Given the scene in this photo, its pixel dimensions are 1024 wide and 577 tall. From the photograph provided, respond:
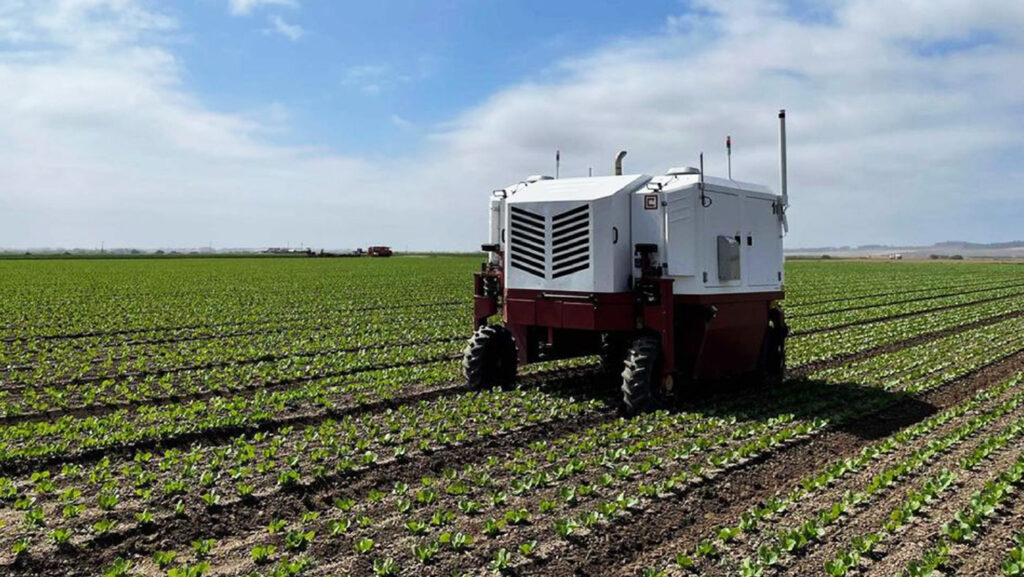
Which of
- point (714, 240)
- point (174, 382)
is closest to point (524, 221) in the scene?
point (714, 240)

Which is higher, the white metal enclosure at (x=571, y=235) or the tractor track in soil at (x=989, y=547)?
the white metal enclosure at (x=571, y=235)

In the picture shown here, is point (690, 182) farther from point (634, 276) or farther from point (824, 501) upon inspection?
point (824, 501)

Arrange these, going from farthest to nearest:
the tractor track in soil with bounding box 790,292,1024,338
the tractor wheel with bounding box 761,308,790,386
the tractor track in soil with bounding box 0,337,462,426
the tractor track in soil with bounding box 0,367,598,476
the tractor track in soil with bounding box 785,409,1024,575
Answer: the tractor track in soil with bounding box 790,292,1024,338 < the tractor wheel with bounding box 761,308,790,386 < the tractor track in soil with bounding box 0,337,462,426 < the tractor track in soil with bounding box 0,367,598,476 < the tractor track in soil with bounding box 785,409,1024,575

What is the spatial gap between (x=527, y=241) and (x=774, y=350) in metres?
4.78

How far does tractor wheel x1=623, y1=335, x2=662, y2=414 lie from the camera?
10.6 m

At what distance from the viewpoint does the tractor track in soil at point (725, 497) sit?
6.08 m

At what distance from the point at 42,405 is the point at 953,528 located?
38.3 feet

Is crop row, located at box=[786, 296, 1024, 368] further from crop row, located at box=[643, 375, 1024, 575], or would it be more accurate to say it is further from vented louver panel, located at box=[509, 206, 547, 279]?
vented louver panel, located at box=[509, 206, 547, 279]

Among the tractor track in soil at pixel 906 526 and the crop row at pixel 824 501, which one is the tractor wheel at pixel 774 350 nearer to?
the crop row at pixel 824 501

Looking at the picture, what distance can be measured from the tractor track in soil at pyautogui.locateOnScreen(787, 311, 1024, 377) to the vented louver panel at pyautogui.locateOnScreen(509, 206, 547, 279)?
5715 mm

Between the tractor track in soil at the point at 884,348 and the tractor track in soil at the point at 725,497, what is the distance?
3.43 m

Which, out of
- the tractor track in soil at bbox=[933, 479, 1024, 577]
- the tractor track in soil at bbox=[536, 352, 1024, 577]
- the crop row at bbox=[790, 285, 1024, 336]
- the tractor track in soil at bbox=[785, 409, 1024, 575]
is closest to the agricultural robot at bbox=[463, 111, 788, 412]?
the tractor track in soil at bbox=[536, 352, 1024, 577]

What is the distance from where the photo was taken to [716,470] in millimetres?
8195

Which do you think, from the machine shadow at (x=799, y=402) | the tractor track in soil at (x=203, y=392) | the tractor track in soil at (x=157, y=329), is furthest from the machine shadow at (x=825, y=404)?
the tractor track in soil at (x=157, y=329)
